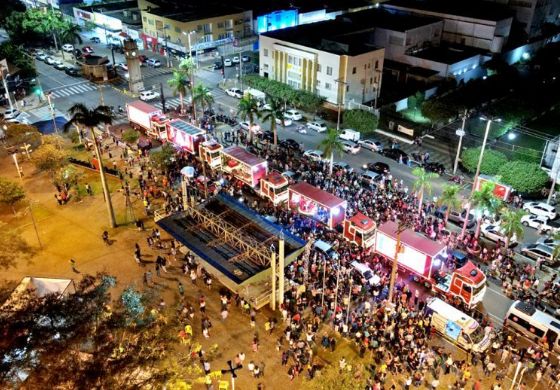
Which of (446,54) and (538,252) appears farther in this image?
(446,54)

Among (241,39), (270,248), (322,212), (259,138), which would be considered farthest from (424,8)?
(270,248)

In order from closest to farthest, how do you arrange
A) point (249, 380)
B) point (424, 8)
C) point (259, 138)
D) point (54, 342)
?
point (54, 342)
point (249, 380)
point (259, 138)
point (424, 8)

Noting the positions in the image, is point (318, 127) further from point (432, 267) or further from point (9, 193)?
point (9, 193)

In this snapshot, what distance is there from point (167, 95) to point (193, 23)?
65.4 feet

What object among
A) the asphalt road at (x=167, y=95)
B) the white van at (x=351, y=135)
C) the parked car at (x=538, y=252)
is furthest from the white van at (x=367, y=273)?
the white van at (x=351, y=135)

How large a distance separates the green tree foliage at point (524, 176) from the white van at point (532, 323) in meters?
18.2

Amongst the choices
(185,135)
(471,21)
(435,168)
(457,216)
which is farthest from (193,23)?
(457,216)

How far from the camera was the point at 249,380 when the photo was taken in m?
29.9

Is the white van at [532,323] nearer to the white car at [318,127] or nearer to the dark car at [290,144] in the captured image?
the dark car at [290,144]

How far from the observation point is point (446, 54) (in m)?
79.5

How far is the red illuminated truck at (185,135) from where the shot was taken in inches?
2196

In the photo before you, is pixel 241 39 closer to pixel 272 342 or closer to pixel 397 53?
pixel 397 53

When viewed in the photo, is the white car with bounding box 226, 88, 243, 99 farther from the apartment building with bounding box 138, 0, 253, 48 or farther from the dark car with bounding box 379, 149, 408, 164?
the dark car with bounding box 379, 149, 408, 164

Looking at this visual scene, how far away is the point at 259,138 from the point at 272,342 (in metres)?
34.2
